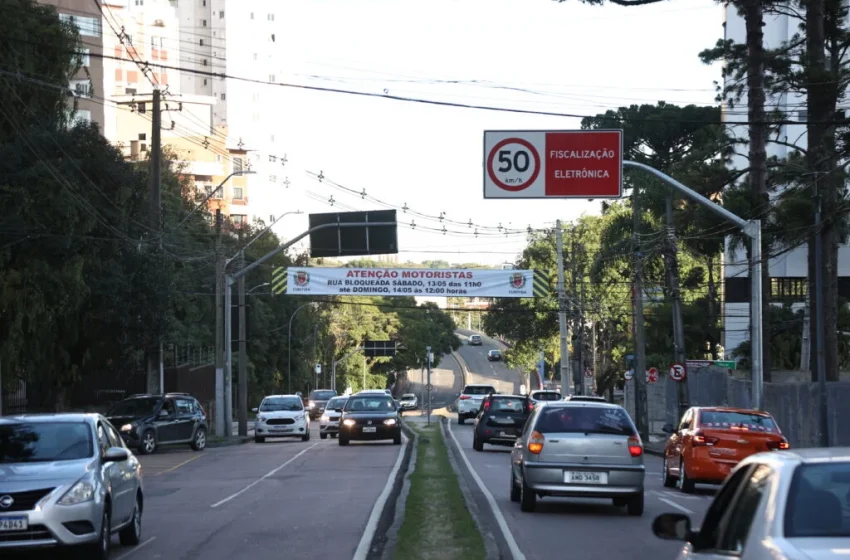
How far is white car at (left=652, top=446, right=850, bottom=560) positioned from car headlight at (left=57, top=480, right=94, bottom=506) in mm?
7842

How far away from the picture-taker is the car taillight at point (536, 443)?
1756cm

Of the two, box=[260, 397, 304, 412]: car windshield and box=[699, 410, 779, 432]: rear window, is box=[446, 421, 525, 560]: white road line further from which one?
box=[260, 397, 304, 412]: car windshield

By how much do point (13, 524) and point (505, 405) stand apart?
2467 cm

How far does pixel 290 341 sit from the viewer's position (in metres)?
86.1

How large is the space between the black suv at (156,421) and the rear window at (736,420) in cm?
1763

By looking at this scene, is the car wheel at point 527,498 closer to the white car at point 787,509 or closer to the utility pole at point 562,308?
the white car at point 787,509

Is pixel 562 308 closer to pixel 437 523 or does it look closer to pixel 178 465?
pixel 178 465

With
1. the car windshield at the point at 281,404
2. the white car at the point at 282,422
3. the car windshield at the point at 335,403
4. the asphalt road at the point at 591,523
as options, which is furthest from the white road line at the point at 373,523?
the car windshield at the point at 335,403

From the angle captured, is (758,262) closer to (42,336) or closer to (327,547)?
(327,547)

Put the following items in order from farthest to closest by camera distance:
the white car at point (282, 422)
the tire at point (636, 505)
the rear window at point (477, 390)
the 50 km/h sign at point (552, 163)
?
1. the rear window at point (477, 390)
2. the white car at point (282, 422)
3. the 50 km/h sign at point (552, 163)
4. the tire at point (636, 505)

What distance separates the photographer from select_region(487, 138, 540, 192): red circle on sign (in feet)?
75.5

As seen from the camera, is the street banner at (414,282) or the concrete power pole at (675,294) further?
the street banner at (414,282)

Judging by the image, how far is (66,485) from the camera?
12234 millimetres

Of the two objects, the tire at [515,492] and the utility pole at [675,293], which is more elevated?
the utility pole at [675,293]
